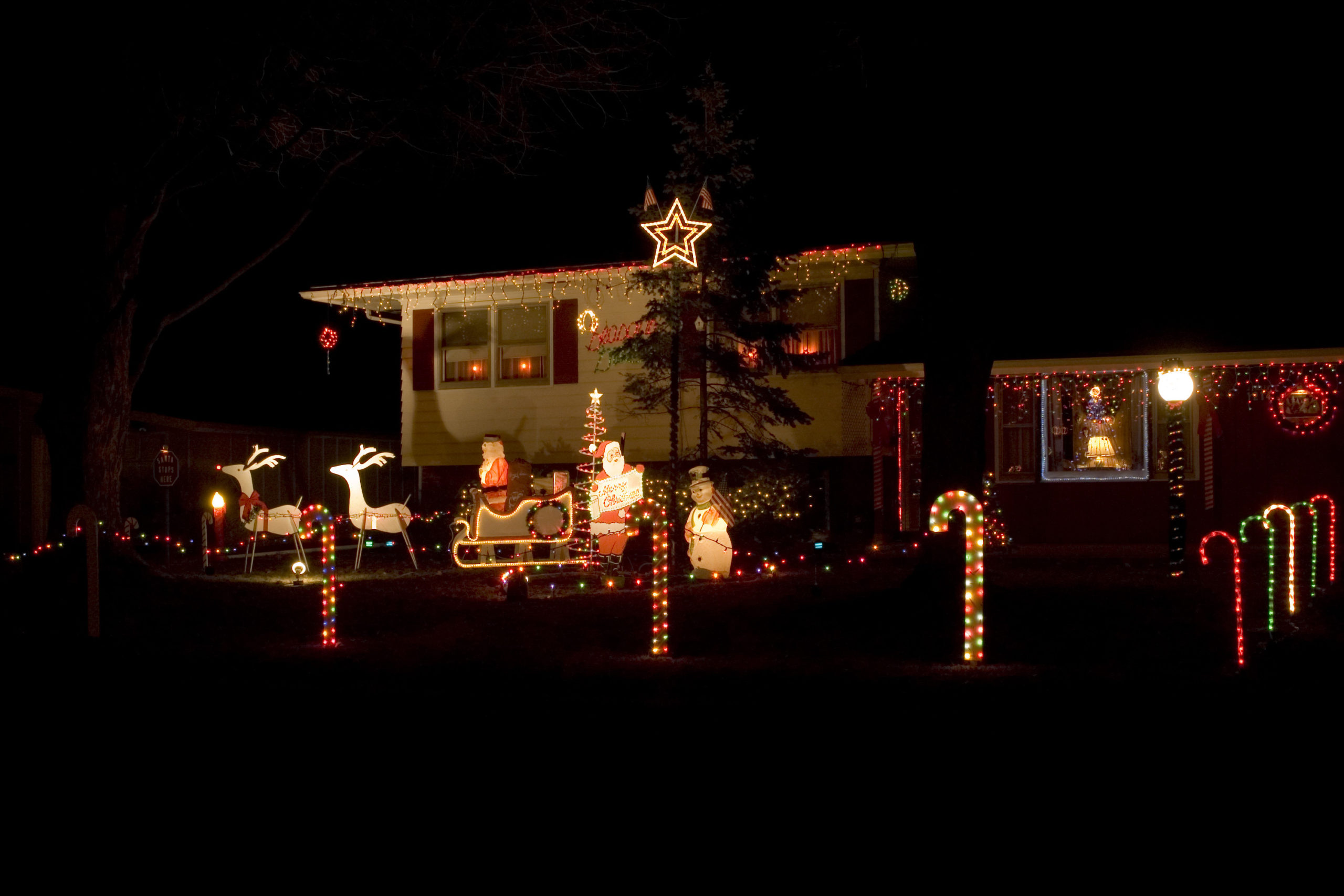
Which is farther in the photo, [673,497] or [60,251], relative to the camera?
[673,497]

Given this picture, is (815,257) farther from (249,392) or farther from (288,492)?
(249,392)

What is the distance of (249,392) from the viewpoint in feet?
115

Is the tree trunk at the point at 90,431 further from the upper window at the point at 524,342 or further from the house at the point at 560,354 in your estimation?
the upper window at the point at 524,342

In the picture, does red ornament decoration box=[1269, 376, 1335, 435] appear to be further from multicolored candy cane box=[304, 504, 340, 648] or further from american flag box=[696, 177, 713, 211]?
multicolored candy cane box=[304, 504, 340, 648]

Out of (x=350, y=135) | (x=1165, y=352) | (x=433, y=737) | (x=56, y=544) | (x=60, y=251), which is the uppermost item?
(x=350, y=135)

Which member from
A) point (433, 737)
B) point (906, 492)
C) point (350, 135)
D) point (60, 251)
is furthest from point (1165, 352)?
point (60, 251)

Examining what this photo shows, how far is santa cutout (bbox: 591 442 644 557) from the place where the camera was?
1579 cm

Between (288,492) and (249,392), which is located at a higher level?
(249,392)

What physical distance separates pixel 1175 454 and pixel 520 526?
26.4ft

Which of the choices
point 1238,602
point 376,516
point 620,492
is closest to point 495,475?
point 376,516

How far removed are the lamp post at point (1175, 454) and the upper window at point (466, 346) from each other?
501 inches

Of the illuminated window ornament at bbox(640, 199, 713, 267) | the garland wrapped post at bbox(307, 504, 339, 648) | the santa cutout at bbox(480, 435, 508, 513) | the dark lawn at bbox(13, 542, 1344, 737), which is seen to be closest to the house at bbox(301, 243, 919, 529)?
the santa cutout at bbox(480, 435, 508, 513)

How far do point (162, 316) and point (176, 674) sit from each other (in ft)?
24.6

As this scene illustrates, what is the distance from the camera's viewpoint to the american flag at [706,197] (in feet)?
57.7
